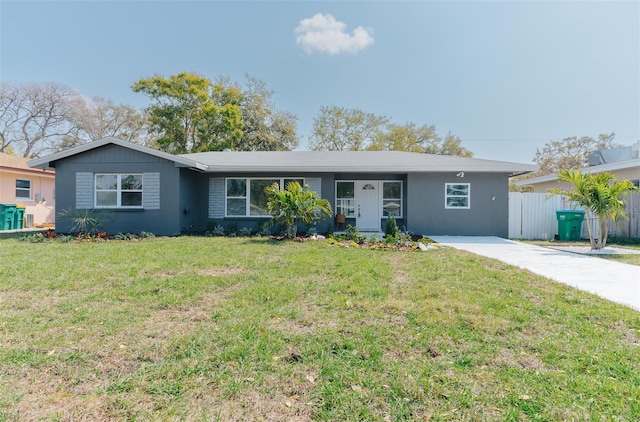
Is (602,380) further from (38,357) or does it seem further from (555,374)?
(38,357)

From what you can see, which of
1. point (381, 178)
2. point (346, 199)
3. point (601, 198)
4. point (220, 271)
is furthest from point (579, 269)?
point (346, 199)

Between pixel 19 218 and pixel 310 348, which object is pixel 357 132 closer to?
pixel 19 218

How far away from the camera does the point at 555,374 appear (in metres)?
Result: 2.49

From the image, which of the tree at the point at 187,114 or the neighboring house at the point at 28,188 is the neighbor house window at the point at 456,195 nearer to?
the neighboring house at the point at 28,188

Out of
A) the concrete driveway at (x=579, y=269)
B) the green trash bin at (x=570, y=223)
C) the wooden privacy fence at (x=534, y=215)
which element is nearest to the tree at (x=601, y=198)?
the concrete driveway at (x=579, y=269)

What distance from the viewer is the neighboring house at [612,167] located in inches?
477

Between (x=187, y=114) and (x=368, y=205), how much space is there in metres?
18.7

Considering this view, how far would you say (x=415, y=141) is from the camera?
104ft

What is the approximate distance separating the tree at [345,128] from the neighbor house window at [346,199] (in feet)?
59.0

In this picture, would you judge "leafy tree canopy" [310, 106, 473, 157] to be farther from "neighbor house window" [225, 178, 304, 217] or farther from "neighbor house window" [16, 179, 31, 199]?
"neighbor house window" [16, 179, 31, 199]

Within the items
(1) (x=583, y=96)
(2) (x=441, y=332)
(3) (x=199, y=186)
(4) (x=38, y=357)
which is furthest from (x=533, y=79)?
(4) (x=38, y=357)

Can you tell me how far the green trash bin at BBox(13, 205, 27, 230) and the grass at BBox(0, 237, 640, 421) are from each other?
12388mm

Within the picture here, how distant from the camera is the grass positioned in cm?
214

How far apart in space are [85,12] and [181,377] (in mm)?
17353
